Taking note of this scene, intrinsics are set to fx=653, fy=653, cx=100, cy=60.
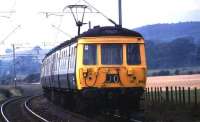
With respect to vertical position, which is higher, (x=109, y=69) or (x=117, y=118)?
(x=109, y=69)

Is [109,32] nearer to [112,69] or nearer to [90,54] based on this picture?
[90,54]

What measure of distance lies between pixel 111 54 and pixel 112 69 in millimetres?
634

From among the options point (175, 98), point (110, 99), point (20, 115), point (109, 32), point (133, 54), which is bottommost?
point (20, 115)

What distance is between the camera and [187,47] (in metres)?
132

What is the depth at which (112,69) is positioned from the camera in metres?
22.1

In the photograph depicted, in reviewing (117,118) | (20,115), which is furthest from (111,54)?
(20,115)

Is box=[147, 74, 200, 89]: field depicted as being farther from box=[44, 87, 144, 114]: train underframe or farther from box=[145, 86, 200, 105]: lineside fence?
box=[44, 87, 144, 114]: train underframe

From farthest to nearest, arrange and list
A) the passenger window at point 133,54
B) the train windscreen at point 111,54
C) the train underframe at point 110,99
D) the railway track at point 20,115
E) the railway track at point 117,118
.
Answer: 1. the railway track at point 20,115
2. the passenger window at point 133,54
3. the train windscreen at point 111,54
4. the train underframe at point 110,99
5. the railway track at point 117,118

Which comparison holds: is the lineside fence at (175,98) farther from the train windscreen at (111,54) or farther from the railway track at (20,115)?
the railway track at (20,115)

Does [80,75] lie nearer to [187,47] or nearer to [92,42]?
[92,42]

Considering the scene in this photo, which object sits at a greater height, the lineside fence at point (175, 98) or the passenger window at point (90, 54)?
the passenger window at point (90, 54)

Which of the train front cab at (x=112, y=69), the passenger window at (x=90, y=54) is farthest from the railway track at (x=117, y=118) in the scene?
the passenger window at (x=90, y=54)

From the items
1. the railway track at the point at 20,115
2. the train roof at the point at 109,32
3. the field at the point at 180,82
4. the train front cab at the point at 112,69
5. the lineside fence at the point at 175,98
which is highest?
the train roof at the point at 109,32

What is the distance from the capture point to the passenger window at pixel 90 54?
22.3 metres
